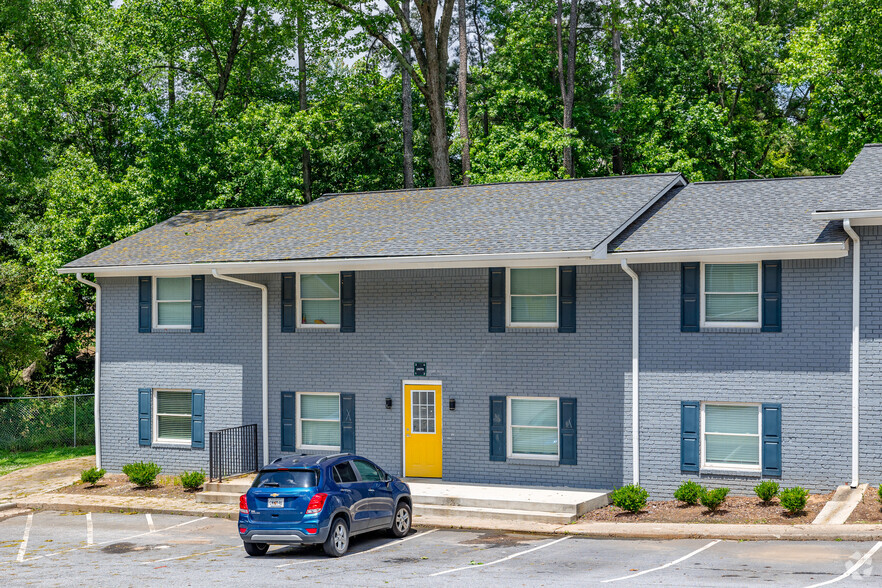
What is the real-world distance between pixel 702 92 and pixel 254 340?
72.3 feet

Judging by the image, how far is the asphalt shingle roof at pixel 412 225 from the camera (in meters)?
19.6

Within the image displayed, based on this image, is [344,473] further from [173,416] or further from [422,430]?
[173,416]

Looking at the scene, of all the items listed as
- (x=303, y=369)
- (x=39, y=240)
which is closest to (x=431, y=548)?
(x=303, y=369)

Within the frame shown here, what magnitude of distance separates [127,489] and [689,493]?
12930 millimetres

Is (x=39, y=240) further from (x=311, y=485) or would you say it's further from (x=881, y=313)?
(x=881, y=313)

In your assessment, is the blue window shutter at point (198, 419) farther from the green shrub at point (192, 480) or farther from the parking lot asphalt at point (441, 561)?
the parking lot asphalt at point (441, 561)

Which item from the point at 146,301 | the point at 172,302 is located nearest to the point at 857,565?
the point at 172,302

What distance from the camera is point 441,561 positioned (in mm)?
13742

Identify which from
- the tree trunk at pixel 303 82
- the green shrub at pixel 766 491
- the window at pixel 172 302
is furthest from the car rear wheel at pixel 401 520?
the tree trunk at pixel 303 82

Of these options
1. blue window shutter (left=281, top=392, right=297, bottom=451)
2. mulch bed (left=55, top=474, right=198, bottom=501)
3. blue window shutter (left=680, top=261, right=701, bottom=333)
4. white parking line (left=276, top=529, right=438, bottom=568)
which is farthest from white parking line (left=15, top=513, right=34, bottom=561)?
blue window shutter (left=680, top=261, right=701, bottom=333)

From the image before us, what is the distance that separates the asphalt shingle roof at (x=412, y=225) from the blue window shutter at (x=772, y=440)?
15.0 feet

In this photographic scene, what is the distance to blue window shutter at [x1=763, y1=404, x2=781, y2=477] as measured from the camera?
1741 cm

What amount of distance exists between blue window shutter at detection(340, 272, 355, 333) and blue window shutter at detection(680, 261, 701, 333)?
24.0 feet

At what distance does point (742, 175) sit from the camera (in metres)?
35.8
